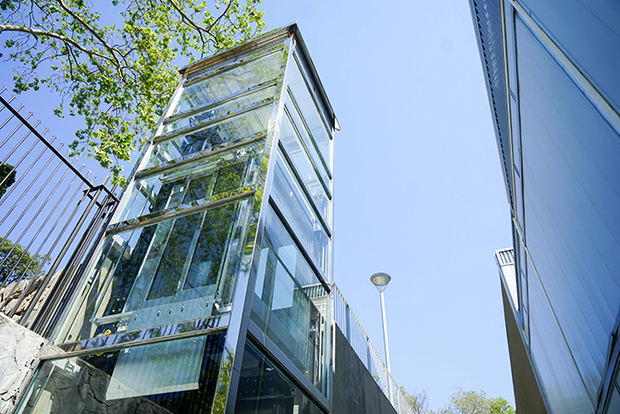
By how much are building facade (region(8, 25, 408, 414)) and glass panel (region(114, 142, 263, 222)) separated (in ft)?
0.06

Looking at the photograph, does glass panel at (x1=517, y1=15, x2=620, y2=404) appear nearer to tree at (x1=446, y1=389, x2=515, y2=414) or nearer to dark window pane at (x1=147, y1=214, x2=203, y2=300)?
dark window pane at (x1=147, y1=214, x2=203, y2=300)

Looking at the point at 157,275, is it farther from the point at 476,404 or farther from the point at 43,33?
the point at 476,404

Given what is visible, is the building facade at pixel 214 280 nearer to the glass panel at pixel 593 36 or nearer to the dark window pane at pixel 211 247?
the dark window pane at pixel 211 247

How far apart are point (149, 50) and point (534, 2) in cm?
1077

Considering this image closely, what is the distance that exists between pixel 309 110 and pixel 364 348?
5.18 m

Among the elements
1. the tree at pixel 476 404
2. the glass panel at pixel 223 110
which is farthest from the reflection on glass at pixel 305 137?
the tree at pixel 476 404

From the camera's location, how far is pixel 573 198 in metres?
3.27

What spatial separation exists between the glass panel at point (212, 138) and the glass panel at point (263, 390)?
295 cm

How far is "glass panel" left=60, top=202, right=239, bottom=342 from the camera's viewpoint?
11.7 feet

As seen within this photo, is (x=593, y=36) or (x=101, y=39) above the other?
(x=101, y=39)

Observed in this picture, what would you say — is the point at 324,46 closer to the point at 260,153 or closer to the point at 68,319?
the point at 260,153

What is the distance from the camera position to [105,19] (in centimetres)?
1145

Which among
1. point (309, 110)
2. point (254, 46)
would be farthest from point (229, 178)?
point (254, 46)

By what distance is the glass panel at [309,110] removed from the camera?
22.4 feet
